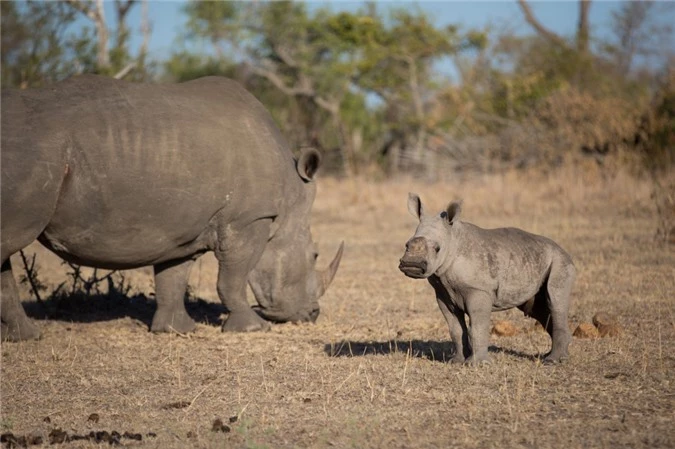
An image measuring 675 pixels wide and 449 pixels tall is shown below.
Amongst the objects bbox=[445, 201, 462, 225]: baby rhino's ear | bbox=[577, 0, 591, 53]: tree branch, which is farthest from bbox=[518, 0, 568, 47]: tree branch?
bbox=[445, 201, 462, 225]: baby rhino's ear

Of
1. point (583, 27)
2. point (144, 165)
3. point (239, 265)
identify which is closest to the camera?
point (144, 165)

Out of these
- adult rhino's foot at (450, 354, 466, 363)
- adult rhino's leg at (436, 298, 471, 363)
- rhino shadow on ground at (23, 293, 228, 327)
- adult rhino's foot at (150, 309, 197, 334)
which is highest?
adult rhino's leg at (436, 298, 471, 363)

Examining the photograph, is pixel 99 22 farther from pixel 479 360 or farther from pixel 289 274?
pixel 479 360

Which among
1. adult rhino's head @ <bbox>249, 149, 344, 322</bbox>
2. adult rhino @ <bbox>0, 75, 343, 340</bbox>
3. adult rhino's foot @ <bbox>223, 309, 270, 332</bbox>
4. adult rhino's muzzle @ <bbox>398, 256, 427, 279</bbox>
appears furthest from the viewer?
adult rhino's head @ <bbox>249, 149, 344, 322</bbox>

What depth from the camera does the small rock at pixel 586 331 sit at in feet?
25.2

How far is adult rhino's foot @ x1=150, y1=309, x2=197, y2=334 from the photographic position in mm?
8711

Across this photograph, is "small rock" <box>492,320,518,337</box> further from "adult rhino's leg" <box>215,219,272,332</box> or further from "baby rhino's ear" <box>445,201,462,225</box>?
"adult rhino's leg" <box>215,219,272,332</box>

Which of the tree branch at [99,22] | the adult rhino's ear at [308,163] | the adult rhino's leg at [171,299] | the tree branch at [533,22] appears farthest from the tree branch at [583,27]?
the adult rhino's leg at [171,299]

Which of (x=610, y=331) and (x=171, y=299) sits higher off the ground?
(x=610, y=331)

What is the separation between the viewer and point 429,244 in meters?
6.25

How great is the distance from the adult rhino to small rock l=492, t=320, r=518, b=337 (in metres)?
1.78

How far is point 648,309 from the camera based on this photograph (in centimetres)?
887

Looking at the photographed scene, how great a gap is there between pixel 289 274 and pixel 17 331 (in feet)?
7.61

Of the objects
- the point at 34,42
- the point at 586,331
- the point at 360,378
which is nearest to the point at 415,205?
the point at 360,378
